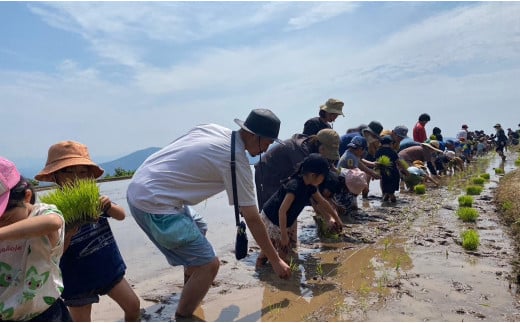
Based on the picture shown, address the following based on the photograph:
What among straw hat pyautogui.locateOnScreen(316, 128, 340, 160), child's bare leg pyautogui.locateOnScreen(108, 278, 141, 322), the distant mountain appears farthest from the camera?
the distant mountain

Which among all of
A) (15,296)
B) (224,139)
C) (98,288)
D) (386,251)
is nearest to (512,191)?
(386,251)

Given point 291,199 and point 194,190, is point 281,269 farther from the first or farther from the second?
point 291,199

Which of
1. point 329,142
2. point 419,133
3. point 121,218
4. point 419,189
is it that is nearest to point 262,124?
point 121,218

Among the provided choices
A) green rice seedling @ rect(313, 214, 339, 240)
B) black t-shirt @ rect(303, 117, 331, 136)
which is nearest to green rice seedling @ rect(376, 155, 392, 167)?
black t-shirt @ rect(303, 117, 331, 136)

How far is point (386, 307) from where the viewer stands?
310cm

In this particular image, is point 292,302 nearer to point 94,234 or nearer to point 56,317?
point 94,234

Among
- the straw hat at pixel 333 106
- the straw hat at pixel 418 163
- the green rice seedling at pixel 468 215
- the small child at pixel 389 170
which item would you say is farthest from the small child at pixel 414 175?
the straw hat at pixel 333 106

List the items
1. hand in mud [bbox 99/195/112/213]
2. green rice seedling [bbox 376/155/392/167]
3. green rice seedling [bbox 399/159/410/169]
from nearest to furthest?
1. hand in mud [bbox 99/195/112/213]
2. green rice seedling [bbox 376/155/392/167]
3. green rice seedling [bbox 399/159/410/169]

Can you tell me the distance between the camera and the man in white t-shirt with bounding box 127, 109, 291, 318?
2.86 m

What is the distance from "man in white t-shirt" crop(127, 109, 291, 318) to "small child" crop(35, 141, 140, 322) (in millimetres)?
290

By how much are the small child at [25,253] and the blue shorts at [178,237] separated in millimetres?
934

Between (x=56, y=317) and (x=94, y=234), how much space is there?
2.41 feet

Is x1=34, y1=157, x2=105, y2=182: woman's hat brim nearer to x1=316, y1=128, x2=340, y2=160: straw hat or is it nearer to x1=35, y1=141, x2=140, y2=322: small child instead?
x1=35, y1=141, x2=140, y2=322: small child

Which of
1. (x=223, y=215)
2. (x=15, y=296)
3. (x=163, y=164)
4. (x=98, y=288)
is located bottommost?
(x=223, y=215)
